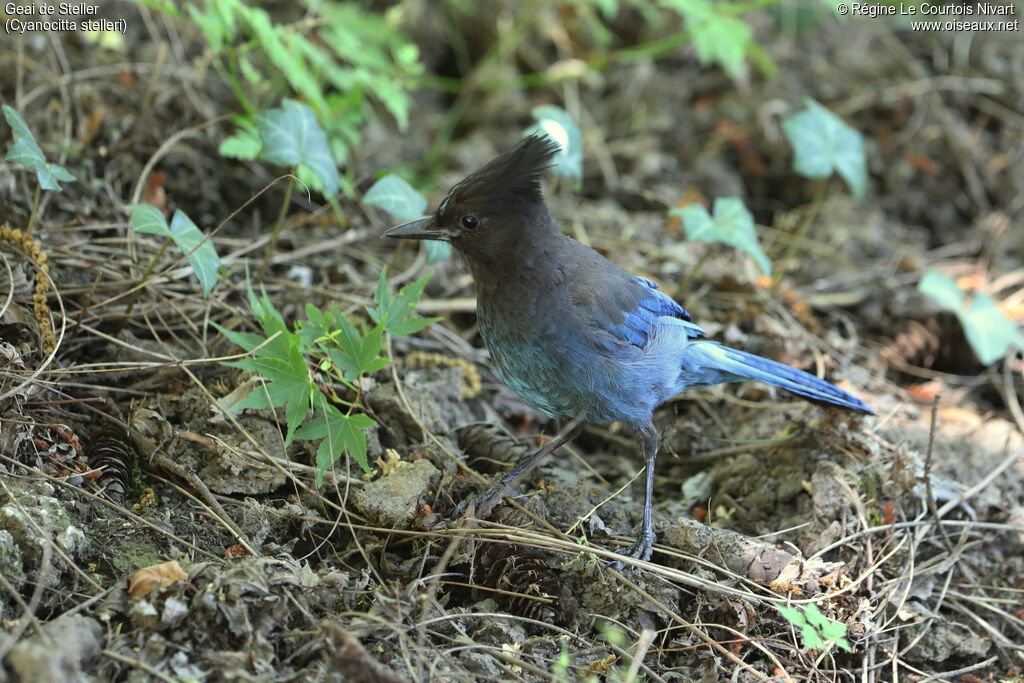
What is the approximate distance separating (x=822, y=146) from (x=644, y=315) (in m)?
2.03

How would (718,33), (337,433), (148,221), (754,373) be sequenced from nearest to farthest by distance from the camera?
(337,433)
(148,221)
(754,373)
(718,33)

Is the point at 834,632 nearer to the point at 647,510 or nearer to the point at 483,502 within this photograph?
the point at 647,510

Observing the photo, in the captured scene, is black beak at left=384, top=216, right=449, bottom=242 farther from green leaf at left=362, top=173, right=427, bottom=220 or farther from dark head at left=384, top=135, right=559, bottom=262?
green leaf at left=362, top=173, right=427, bottom=220

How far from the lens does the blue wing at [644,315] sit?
344 cm

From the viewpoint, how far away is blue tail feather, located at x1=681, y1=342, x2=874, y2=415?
3688 millimetres

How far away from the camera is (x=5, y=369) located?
2912mm

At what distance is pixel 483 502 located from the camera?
Answer: 322cm

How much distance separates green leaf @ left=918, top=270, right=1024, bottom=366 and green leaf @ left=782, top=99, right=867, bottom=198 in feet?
2.32

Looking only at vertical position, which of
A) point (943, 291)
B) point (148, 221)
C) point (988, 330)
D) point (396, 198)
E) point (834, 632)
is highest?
point (148, 221)

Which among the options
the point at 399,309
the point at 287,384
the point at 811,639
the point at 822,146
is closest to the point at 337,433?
the point at 287,384

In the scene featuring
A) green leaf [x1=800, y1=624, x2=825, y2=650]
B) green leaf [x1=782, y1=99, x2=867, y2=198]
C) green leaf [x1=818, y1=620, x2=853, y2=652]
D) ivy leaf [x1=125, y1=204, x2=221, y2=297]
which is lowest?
green leaf [x1=818, y1=620, x2=853, y2=652]

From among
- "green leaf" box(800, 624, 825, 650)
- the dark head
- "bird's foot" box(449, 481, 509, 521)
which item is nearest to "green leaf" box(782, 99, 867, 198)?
the dark head

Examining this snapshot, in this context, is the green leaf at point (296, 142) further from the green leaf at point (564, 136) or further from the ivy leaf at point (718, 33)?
the ivy leaf at point (718, 33)

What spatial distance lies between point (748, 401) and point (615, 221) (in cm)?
161
